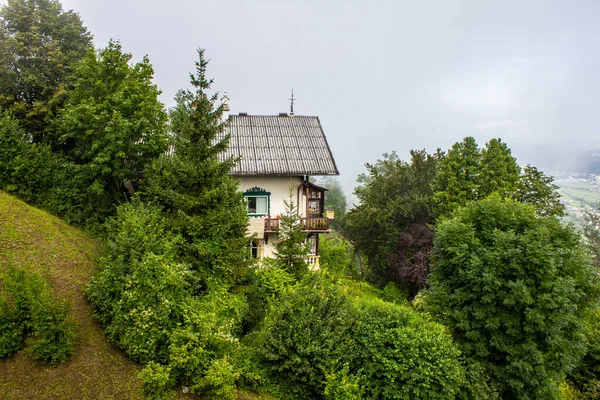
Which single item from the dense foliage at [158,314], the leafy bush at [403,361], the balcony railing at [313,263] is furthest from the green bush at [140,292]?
the balcony railing at [313,263]

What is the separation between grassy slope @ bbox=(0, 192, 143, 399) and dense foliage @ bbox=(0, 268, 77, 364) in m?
0.33

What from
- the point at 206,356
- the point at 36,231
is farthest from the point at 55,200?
the point at 206,356

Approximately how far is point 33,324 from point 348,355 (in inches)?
373

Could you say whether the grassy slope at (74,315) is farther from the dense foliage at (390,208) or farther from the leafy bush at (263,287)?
the dense foliage at (390,208)

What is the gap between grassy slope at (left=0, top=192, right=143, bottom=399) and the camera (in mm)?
8656

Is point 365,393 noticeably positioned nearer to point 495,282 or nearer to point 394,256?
point 495,282

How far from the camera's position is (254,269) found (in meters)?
14.8

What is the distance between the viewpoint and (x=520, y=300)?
1213 cm

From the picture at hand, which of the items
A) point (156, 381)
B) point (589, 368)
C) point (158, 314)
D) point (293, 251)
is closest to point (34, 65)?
point (158, 314)

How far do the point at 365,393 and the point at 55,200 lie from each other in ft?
53.1

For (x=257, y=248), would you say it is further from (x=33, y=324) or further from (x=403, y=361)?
(x=33, y=324)

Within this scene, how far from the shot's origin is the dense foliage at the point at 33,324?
29.5 feet

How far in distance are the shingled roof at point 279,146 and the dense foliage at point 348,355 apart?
32.8ft

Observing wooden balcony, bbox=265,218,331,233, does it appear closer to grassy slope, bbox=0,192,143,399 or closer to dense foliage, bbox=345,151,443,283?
dense foliage, bbox=345,151,443,283
